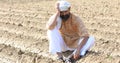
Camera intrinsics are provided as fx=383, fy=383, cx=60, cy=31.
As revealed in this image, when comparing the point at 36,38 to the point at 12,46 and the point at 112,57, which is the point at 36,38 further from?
the point at 112,57

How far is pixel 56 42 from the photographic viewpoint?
21.4 ft

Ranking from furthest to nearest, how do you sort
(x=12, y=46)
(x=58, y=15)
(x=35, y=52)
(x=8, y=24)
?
(x=8, y=24), (x=12, y=46), (x=35, y=52), (x=58, y=15)

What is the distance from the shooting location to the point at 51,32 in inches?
254

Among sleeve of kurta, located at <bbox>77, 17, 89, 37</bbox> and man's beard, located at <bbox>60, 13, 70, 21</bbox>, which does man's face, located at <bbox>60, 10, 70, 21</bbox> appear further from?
sleeve of kurta, located at <bbox>77, 17, 89, 37</bbox>

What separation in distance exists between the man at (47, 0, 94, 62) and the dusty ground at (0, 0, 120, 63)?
0.27 metres

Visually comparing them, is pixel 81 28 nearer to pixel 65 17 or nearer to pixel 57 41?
pixel 65 17

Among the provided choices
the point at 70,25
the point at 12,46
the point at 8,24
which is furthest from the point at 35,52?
the point at 8,24

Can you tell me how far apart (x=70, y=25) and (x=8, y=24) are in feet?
15.9

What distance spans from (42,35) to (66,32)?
239cm

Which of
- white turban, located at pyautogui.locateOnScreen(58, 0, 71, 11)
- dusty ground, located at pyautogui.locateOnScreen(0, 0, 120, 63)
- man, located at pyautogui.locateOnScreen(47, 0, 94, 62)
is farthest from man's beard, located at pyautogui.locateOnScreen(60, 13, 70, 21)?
dusty ground, located at pyautogui.locateOnScreen(0, 0, 120, 63)

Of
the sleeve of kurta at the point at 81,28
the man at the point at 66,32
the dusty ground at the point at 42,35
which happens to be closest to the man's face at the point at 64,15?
the man at the point at 66,32

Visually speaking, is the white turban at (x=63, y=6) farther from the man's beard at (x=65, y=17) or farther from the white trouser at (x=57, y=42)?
the white trouser at (x=57, y=42)

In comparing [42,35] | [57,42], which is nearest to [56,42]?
[57,42]

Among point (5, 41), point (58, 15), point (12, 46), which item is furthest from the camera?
point (5, 41)
